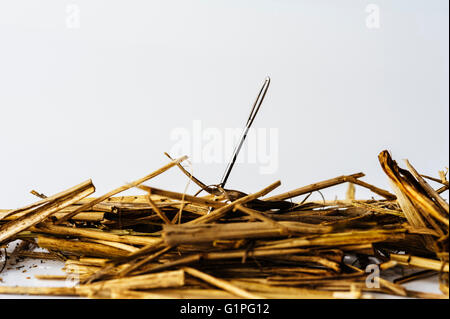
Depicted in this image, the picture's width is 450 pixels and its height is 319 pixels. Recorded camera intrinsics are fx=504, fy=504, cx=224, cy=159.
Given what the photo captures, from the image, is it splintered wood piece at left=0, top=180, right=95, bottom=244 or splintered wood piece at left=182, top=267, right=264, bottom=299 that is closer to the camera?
splintered wood piece at left=182, top=267, right=264, bottom=299

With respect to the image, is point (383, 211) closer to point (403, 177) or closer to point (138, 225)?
point (403, 177)

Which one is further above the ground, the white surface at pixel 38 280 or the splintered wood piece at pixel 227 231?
the splintered wood piece at pixel 227 231

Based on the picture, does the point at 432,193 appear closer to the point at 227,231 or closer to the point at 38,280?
the point at 227,231

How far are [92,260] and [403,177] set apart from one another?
520 millimetres

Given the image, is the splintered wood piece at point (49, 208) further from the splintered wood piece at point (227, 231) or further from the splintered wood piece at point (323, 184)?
the splintered wood piece at point (323, 184)

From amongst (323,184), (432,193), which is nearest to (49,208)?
(323,184)

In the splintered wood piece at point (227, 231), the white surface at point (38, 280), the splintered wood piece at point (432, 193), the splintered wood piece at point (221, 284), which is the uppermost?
the splintered wood piece at point (432, 193)

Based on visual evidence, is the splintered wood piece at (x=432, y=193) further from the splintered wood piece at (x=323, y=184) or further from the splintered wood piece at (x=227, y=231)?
the splintered wood piece at (x=227, y=231)

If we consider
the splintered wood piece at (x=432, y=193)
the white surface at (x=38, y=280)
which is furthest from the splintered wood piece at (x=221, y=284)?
the splintered wood piece at (x=432, y=193)

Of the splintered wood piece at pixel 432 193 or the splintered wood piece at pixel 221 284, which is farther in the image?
the splintered wood piece at pixel 432 193

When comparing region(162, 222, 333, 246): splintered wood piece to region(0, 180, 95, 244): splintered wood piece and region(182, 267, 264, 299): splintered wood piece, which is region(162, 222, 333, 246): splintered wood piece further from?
region(0, 180, 95, 244): splintered wood piece

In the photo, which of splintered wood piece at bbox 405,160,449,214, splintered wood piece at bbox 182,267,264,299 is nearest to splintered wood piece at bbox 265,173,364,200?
splintered wood piece at bbox 405,160,449,214
